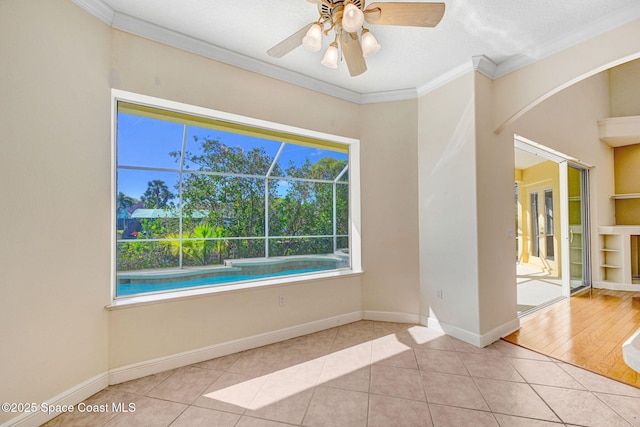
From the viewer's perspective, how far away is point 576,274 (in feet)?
15.7

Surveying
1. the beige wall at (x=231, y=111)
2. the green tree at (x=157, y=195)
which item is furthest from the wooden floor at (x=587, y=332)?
the green tree at (x=157, y=195)

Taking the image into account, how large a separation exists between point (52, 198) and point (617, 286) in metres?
7.37

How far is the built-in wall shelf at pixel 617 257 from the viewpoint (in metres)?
4.70

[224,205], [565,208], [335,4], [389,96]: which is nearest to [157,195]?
[224,205]

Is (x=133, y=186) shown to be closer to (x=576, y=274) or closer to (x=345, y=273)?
(x=345, y=273)

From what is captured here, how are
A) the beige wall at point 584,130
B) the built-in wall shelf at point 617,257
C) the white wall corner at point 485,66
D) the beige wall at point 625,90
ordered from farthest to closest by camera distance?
the beige wall at point 625,90 < the built-in wall shelf at point 617,257 < the beige wall at point 584,130 < the white wall corner at point 485,66

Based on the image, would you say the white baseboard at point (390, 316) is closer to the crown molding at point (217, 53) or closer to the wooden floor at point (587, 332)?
the wooden floor at point (587, 332)

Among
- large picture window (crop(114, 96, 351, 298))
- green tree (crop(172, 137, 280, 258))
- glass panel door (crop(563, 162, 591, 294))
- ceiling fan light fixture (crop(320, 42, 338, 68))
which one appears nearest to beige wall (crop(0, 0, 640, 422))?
large picture window (crop(114, 96, 351, 298))

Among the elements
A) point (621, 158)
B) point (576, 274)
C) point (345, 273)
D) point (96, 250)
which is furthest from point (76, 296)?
point (621, 158)

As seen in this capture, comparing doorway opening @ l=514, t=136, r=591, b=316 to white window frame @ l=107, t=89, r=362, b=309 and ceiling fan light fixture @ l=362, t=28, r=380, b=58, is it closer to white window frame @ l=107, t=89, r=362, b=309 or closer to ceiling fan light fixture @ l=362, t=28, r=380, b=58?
white window frame @ l=107, t=89, r=362, b=309

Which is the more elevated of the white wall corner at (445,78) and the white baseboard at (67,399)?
the white wall corner at (445,78)

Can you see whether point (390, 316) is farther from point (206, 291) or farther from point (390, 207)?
point (206, 291)

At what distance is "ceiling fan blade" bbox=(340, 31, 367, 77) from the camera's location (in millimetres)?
1723

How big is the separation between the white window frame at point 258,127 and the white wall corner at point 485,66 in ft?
4.50
